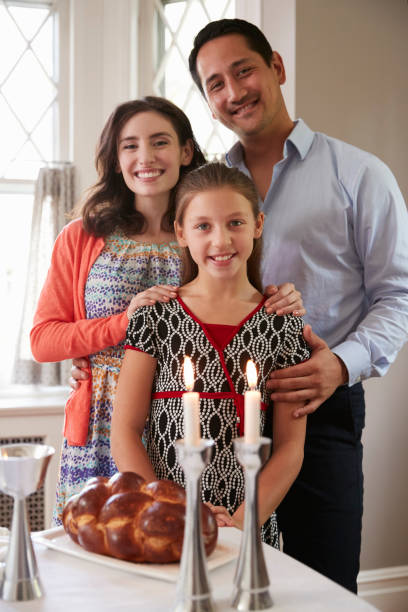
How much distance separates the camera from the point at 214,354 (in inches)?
53.9

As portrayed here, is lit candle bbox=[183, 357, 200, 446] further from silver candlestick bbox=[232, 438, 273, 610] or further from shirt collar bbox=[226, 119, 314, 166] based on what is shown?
shirt collar bbox=[226, 119, 314, 166]

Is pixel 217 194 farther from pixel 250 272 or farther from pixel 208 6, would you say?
pixel 208 6

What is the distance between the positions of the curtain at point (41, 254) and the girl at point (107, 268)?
130 centimetres

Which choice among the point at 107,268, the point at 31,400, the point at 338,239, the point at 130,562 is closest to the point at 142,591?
the point at 130,562

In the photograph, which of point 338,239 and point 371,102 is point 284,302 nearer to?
point 338,239

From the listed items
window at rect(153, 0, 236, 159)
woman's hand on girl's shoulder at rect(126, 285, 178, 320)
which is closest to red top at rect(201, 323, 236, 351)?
woman's hand on girl's shoulder at rect(126, 285, 178, 320)

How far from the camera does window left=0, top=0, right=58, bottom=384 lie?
10.4 ft

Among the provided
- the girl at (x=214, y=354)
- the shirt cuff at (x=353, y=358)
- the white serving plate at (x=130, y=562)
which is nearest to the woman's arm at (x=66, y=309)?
the girl at (x=214, y=354)

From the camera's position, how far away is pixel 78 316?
69.3 inches

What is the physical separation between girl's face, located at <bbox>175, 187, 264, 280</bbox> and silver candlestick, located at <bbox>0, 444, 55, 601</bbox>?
68 cm

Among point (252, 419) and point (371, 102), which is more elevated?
point (371, 102)

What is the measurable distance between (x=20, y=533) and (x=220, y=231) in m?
0.76

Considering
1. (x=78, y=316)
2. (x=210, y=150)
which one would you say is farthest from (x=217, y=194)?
(x=210, y=150)

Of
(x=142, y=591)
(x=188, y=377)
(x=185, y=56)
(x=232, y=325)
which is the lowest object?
(x=142, y=591)
